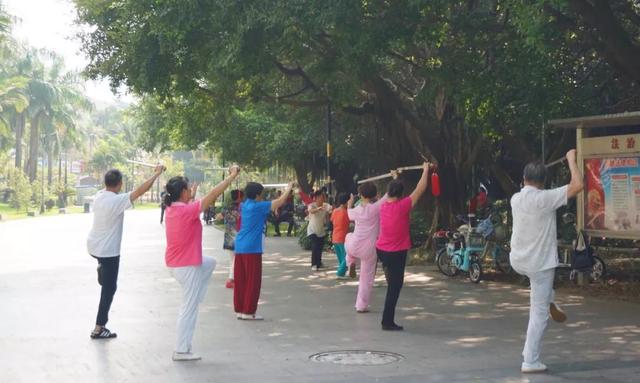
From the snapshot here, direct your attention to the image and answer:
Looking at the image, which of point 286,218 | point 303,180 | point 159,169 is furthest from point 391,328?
point 303,180

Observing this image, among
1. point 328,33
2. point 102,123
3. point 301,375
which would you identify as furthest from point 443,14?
point 102,123

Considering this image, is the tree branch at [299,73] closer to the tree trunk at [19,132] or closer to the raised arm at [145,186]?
the raised arm at [145,186]

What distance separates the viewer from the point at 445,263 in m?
15.6

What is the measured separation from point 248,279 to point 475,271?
210 inches

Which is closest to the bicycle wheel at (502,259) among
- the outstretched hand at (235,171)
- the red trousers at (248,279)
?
the red trousers at (248,279)

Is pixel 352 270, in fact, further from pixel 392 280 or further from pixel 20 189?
pixel 20 189

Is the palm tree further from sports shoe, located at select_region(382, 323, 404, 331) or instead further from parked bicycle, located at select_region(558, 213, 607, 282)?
sports shoe, located at select_region(382, 323, 404, 331)

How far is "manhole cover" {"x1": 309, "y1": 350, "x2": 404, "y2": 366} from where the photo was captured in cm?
785

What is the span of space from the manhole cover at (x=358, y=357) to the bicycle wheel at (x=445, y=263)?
7.28m

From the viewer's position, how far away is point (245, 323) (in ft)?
33.5

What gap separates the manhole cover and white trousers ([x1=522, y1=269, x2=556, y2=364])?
1272 mm

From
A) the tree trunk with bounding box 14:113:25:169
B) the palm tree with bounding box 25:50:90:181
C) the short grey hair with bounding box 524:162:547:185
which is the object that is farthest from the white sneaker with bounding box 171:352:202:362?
the tree trunk with bounding box 14:113:25:169

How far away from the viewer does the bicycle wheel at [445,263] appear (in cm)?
1542

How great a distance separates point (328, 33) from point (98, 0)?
720 cm
